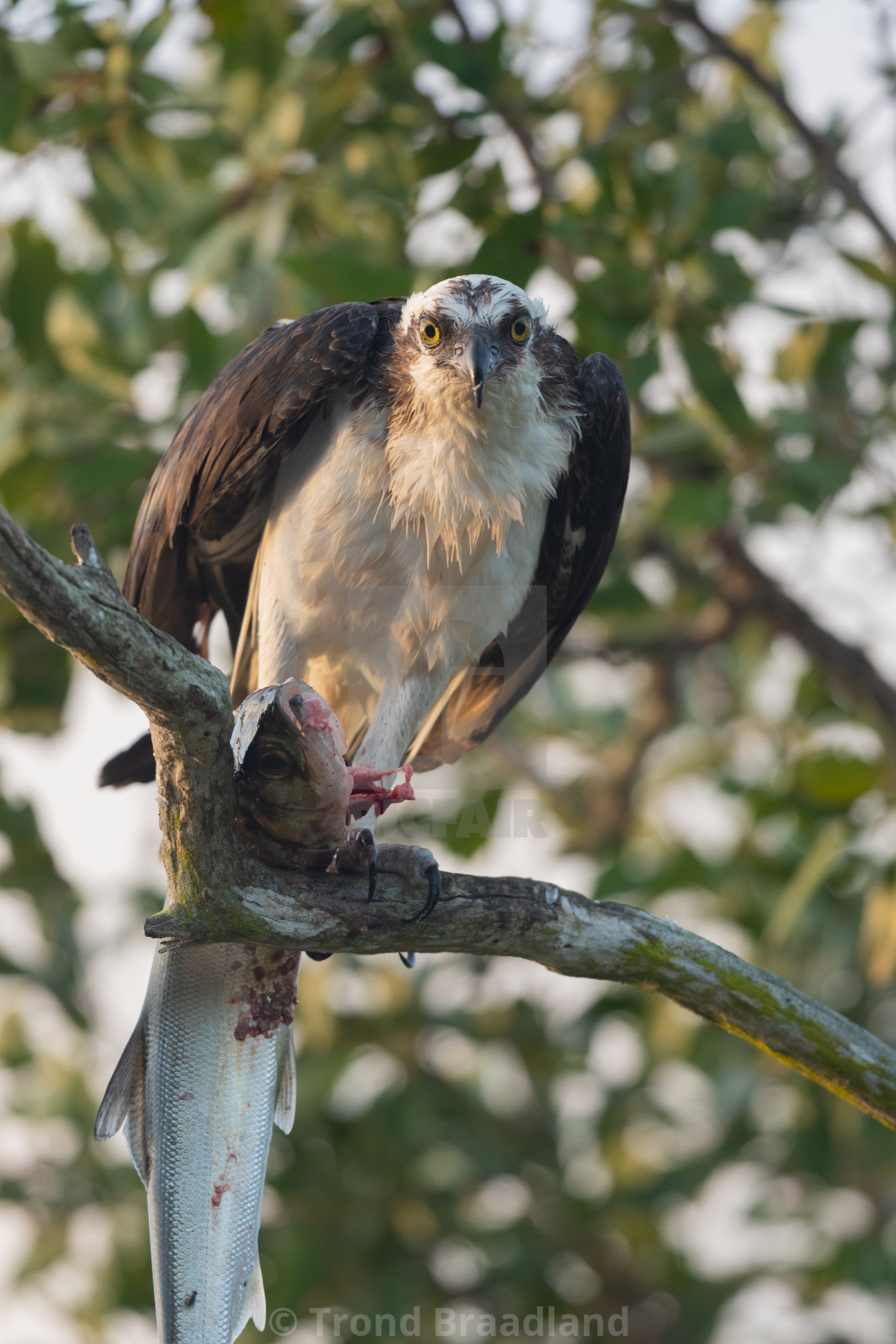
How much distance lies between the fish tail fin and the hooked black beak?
2.20 metres

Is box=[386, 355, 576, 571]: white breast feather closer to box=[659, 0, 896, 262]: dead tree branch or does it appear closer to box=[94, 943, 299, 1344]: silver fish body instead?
box=[94, 943, 299, 1344]: silver fish body

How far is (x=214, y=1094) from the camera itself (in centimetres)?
361

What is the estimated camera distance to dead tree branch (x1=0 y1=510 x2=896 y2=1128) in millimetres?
2576

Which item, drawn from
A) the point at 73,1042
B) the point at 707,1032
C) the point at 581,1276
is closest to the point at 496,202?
the point at 707,1032

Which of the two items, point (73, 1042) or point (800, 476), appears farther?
point (73, 1042)

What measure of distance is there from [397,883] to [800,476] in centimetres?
336

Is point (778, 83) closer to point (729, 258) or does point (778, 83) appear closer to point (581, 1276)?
point (729, 258)

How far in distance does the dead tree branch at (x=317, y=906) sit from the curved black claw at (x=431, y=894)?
0.07 feet

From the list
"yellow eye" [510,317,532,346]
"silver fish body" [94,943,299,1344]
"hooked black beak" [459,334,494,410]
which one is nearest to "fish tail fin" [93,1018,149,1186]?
"silver fish body" [94,943,299,1344]

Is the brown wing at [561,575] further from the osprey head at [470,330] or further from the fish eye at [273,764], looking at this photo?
the fish eye at [273,764]

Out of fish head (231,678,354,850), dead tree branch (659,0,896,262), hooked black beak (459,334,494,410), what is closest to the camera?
fish head (231,678,354,850)

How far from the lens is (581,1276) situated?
7.77 meters

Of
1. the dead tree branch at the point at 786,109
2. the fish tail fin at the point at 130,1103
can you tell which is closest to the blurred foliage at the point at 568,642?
the dead tree branch at the point at 786,109

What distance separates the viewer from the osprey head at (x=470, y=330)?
4.09 meters
